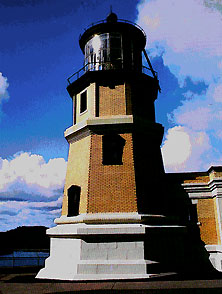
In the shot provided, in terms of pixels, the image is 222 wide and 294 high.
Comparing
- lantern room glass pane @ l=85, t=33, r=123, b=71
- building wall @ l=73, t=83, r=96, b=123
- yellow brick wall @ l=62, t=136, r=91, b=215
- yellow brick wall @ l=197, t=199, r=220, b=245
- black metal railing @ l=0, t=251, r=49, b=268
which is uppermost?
lantern room glass pane @ l=85, t=33, r=123, b=71

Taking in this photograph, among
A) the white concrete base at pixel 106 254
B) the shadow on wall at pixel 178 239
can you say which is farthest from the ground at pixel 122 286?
the shadow on wall at pixel 178 239

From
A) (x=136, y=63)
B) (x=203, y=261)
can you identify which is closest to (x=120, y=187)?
(x=203, y=261)

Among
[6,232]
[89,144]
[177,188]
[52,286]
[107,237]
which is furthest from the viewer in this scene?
[6,232]

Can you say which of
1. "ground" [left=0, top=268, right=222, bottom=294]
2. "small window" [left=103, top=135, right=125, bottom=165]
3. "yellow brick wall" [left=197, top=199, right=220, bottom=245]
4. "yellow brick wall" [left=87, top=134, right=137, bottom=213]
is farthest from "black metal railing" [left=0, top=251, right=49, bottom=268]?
"yellow brick wall" [left=197, top=199, right=220, bottom=245]

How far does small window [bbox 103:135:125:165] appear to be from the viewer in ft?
42.1

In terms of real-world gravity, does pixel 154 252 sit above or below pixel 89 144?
below

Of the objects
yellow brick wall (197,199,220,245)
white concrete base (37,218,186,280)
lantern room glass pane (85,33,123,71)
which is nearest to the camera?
white concrete base (37,218,186,280)

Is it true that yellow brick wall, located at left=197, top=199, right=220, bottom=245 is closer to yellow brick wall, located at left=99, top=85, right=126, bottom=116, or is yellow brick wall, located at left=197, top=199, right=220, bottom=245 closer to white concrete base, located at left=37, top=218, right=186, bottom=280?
white concrete base, located at left=37, top=218, right=186, bottom=280

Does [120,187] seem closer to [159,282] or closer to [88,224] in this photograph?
[88,224]

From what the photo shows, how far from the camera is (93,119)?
1334 cm

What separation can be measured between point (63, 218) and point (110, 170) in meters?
3.39

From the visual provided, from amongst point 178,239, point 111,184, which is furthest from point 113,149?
point 178,239

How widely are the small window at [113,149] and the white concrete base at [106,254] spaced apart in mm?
3030

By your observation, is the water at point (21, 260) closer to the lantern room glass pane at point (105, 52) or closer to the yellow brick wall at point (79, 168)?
the yellow brick wall at point (79, 168)
